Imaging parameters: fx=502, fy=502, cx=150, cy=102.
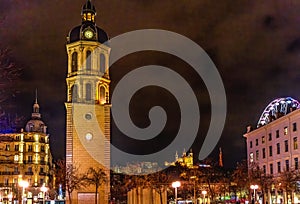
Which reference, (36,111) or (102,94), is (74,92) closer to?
(102,94)

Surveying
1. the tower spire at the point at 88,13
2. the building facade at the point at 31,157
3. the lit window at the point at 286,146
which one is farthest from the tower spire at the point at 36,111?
the lit window at the point at 286,146

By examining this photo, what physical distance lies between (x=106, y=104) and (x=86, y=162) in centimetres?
948

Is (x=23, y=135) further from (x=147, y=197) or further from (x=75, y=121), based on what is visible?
(x=147, y=197)

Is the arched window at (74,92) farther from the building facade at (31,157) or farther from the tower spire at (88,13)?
the building facade at (31,157)

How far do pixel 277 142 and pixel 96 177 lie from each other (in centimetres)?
2767

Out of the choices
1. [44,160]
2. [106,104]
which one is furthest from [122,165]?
[106,104]

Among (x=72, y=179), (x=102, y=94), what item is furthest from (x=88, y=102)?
(x=72, y=179)

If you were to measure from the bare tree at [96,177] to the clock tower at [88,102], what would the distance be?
39.4 inches

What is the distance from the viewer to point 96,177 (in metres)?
67.7

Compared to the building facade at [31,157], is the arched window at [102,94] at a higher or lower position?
higher

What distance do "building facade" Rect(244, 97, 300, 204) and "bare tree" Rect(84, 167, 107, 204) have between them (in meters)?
24.2

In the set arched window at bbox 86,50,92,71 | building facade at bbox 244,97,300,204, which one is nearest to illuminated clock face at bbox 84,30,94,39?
arched window at bbox 86,50,92,71

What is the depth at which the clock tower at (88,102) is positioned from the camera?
71.4 meters

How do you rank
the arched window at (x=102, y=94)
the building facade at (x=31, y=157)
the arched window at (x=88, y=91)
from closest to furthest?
1. the arched window at (x=88, y=91)
2. the arched window at (x=102, y=94)
3. the building facade at (x=31, y=157)
